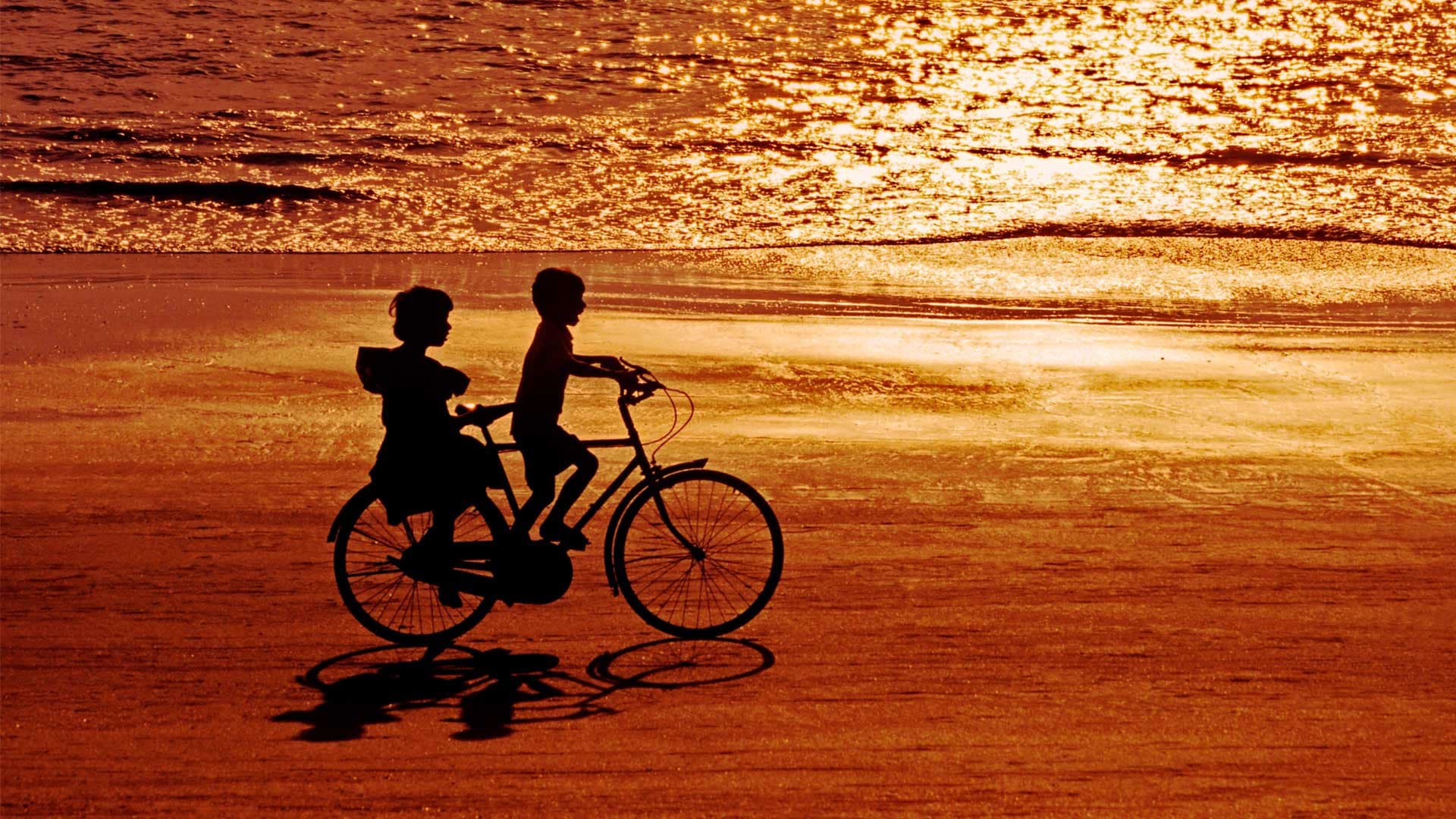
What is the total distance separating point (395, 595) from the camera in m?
6.75

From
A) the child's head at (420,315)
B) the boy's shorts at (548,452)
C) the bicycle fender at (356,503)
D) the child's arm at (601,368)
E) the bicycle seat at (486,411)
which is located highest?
the child's head at (420,315)

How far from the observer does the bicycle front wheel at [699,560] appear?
6672 mm

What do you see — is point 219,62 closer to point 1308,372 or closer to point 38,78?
point 38,78

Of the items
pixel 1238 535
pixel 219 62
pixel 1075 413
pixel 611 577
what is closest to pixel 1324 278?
pixel 1075 413

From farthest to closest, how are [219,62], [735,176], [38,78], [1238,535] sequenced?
[219,62]
[38,78]
[735,176]
[1238,535]

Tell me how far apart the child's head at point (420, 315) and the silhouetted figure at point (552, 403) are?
341mm

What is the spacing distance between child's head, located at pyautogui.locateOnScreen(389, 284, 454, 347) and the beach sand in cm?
117

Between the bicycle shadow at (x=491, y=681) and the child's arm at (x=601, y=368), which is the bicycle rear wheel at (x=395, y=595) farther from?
the child's arm at (x=601, y=368)

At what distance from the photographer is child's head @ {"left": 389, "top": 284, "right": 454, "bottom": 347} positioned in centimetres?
629

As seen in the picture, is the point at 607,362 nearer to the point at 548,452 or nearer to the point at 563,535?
the point at 548,452

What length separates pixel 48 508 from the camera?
821 cm

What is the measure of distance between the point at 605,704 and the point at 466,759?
649mm

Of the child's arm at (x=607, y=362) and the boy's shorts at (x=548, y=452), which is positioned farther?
the child's arm at (x=607, y=362)

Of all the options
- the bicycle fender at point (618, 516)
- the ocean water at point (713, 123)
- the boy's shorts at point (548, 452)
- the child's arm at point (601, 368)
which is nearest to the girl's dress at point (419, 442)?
the boy's shorts at point (548, 452)
